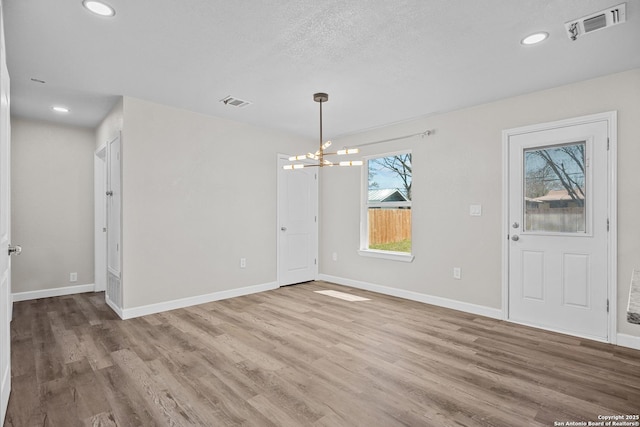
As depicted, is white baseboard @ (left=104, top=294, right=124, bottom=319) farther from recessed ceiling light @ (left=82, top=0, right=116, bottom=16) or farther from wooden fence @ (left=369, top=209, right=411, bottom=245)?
wooden fence @ (left=369, top=209, right=411, bottom=245)

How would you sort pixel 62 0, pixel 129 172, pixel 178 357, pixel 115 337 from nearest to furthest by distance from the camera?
pixel 62 0 < pixel 178 357 < pixel 115 337 < pixel 129 172

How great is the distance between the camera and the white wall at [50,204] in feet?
15.2

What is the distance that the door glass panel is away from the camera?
3.32 meters

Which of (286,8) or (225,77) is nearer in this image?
(286,8)

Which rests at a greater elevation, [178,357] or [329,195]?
[329,195]

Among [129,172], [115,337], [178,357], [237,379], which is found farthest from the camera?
[129,172]

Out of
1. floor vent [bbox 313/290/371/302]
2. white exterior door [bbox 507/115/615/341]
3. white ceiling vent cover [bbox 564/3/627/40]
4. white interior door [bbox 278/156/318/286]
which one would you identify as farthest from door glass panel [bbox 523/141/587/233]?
white interior door [bbox 278/156/318/286]

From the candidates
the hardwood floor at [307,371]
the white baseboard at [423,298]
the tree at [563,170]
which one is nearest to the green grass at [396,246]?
the white baseboard at [423,298]

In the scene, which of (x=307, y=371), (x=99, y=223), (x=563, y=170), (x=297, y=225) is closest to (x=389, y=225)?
(x=297, y=225)

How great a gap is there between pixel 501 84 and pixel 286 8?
2.38 meters

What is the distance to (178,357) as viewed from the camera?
280 centimetres

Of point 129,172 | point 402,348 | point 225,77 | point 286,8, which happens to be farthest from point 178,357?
point 286,8

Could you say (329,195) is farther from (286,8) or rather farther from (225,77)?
(286,8)

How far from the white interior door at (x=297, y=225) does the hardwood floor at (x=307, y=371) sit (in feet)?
5.29
